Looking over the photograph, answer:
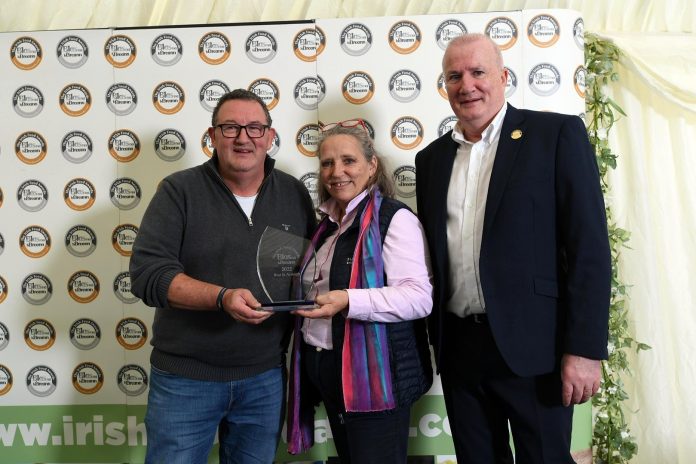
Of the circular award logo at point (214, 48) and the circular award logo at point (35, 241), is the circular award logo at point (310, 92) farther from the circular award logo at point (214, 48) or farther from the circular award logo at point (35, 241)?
the circular award logo at point (35, 241)

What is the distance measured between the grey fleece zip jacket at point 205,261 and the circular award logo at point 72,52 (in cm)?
96

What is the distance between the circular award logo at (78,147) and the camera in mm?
2244

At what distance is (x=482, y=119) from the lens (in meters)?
1.53

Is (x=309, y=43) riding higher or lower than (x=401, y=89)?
higher

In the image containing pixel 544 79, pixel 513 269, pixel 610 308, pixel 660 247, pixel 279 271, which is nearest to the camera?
pixel 513 269

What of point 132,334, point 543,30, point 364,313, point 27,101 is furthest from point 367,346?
point 27,101

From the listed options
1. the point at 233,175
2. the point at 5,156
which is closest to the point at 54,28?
the point at 5,156

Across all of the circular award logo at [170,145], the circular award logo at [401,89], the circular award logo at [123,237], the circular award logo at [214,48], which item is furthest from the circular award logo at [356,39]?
the circular award logo at [123,237]

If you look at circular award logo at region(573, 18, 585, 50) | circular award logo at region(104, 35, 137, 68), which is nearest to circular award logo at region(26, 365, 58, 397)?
circular award logo at region(104, 35, 137, 68)

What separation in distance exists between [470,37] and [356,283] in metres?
0.74

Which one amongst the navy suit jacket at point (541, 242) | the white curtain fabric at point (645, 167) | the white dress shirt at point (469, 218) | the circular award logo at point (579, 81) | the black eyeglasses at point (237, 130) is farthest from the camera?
the white curtain fabric at point (645, 167)

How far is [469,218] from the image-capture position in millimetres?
1504

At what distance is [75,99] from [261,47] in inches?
30.7

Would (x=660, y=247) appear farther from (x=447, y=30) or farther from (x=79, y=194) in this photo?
(x=79, y=194)
